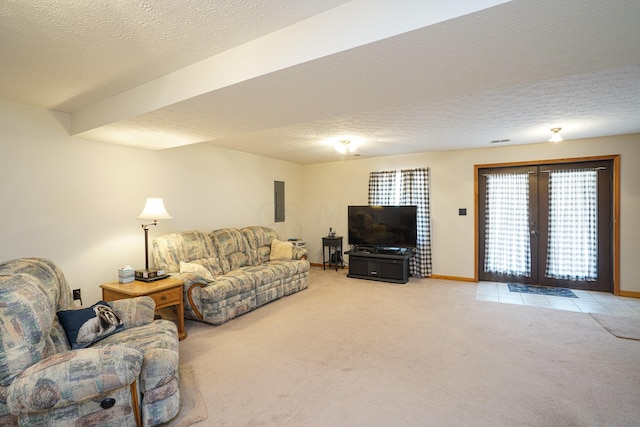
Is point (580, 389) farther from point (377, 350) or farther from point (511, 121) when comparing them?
point (511, 121)

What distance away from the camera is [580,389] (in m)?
2.27

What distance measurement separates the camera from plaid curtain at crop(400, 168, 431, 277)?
19.0 feet

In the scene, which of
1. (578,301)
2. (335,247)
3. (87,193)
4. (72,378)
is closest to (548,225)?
(578,301)

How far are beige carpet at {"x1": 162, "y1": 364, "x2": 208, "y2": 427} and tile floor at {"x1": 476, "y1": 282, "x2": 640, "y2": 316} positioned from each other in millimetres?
3923

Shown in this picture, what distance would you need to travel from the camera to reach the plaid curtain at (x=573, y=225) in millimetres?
4785

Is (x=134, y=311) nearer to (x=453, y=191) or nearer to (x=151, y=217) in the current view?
(x=151, y=217)

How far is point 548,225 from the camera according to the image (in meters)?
5.03

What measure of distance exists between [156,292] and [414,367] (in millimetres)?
2499

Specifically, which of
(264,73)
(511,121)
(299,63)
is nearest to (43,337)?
(264,73)

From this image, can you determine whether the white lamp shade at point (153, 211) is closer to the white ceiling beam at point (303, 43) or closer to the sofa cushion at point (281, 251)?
the white ceiling beam at point (303, 43)

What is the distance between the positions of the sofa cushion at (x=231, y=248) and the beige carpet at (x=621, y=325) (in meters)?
4.58

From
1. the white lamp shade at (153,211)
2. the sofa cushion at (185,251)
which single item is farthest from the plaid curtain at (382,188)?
the white lamp shade at (153,211)

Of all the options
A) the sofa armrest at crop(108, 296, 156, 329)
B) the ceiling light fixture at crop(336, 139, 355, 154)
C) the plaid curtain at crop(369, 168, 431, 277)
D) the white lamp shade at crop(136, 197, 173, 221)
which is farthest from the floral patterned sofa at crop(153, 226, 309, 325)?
the plaid curtain at crop(369, 168, 431, 277)

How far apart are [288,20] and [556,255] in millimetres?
5504
